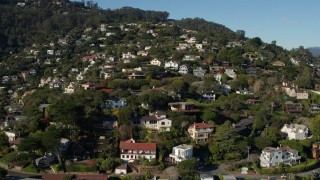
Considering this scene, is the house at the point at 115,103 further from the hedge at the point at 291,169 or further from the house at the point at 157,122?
the hedge at the point at 291,169

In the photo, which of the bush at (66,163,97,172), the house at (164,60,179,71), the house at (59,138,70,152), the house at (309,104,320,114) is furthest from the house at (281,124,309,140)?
the house at (164,60,179,71)

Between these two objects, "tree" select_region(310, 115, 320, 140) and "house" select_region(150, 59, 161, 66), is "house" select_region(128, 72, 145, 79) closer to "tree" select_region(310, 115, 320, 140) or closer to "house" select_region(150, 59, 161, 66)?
"house" select_region(150, 59, 161, 66)

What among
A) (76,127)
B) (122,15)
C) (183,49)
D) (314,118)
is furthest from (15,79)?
(122,15)

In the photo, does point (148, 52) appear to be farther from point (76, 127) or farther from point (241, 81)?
point (76, 127)

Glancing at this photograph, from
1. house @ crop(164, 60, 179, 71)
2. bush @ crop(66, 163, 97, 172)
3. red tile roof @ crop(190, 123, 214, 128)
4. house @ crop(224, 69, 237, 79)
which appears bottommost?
bush @ crop(66, 163, 97, 172)

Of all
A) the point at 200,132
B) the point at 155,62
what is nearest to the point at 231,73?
the point at 155,62

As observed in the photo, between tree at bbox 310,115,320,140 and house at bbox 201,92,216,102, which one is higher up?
house at bbox 201,92,216,102
